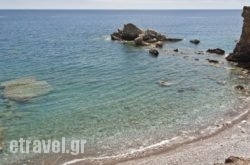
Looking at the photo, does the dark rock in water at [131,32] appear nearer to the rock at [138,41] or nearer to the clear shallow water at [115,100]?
the rock at [138,41]

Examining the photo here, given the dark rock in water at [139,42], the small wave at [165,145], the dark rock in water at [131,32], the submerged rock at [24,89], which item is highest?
the dark rock in water at [131,32]

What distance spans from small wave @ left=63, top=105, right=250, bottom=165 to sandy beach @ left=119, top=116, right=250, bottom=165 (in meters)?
0.57

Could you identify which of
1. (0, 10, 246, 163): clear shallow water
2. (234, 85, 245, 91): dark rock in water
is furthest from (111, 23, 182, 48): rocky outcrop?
(234, 85, 245, 91): dark rock in water

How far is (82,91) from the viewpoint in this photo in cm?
3966

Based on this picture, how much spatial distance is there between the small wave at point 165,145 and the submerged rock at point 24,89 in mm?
15188

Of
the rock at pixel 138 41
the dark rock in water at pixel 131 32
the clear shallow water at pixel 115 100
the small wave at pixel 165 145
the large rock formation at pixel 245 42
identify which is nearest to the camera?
the small wave at pixel 165 145

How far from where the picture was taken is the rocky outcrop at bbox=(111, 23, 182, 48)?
256 ft

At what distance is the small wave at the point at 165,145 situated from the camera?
24.3 metres

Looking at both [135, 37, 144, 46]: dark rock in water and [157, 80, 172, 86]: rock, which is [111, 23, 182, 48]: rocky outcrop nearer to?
[135, 37, 144, 46]: dark rock in water

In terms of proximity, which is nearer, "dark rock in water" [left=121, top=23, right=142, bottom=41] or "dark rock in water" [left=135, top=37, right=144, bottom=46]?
"dark rock in water" [left=135, top=37, right=144, bottom=46]

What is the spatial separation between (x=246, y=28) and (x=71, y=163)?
42044 millimetres

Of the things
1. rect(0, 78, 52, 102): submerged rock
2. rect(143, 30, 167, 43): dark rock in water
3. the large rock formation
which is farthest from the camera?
rect(143, 30, 167, 43): dark rock in water

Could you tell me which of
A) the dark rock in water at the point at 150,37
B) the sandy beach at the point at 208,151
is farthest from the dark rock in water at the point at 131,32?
the sandy beach at the point at 208,151

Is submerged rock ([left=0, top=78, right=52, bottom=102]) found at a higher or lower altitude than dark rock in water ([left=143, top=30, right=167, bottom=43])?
lower
